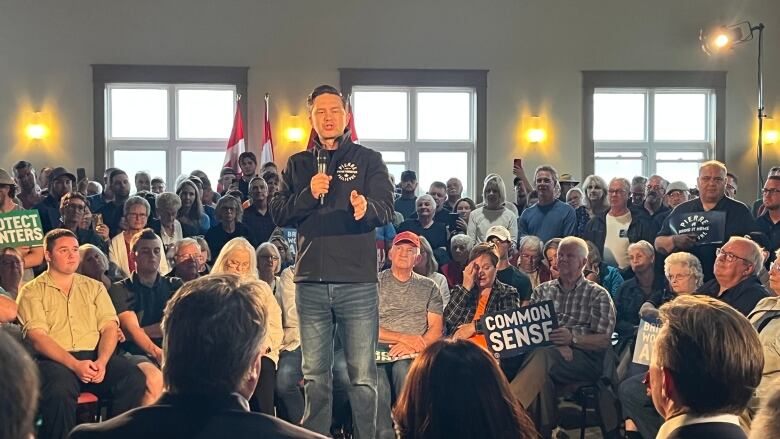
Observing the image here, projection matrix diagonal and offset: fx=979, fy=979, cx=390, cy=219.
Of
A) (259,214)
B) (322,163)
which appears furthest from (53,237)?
(259,214)

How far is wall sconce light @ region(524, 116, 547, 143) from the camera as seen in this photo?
13.7 metres

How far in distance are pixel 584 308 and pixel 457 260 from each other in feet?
6.67

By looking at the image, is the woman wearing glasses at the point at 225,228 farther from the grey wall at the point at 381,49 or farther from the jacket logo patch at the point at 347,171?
the grey wall at the point at 381,49

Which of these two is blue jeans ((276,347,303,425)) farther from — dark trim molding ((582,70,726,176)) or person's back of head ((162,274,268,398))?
dark trim molding ((582,70,726,176))

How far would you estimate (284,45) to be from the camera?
44.0 feet

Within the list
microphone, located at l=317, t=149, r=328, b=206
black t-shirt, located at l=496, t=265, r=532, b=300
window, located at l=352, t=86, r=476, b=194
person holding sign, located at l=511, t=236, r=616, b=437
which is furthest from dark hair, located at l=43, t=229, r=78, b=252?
window, located at l=352, t=86, r=476, b=194

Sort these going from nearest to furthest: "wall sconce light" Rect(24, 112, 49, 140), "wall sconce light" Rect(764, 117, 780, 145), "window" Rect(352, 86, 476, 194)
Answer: "wall sconce light" Rect(24, 112, 49, 140) < "wall sconce light" Rect(764, 117, 780, 145) < "window" Rect(352, 86, 476, 194)

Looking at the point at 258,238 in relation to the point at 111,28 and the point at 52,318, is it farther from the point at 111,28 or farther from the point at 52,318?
the point at 111,28

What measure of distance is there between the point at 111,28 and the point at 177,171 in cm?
216

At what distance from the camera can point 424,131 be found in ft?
46.9

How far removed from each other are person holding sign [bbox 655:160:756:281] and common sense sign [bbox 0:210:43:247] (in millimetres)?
4050

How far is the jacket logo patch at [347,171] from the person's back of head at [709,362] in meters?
1.94

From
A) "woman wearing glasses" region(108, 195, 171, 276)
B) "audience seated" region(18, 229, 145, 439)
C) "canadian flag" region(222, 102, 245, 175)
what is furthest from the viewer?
"canadian flag" region(222, 102, 245, 175)

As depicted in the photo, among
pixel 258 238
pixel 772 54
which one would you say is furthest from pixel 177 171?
pixel 772 54
